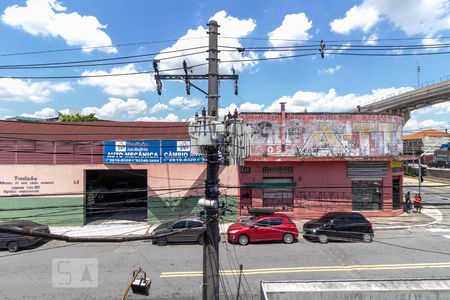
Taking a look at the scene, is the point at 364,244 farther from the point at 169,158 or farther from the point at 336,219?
the point at 169,158

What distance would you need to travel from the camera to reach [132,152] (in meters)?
22.4

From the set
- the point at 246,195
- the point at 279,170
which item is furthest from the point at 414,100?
the point at 246,195

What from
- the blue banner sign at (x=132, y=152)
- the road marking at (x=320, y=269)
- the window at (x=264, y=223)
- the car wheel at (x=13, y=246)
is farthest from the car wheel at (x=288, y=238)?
the car wheel at (x=13, y=246)

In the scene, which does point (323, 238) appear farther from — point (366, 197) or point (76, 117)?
point (76, 117)

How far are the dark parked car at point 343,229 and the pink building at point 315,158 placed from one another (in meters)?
4.33

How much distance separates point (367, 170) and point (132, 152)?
16436 mm

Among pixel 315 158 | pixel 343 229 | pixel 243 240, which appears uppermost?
pixel 315 158

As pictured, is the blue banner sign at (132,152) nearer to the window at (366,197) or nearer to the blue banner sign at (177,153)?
the blue banner sign at (177,153)

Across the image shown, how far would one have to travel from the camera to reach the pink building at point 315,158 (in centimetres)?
2275

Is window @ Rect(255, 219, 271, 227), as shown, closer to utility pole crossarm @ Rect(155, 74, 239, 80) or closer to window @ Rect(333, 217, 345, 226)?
window @ Rect(333, 217, 345, 226)

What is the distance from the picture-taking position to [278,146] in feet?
74.7

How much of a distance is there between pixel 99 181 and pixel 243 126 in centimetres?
2502

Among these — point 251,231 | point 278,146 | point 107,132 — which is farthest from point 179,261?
point 107,132

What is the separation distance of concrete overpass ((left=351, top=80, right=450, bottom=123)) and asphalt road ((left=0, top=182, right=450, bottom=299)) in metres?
29.2
